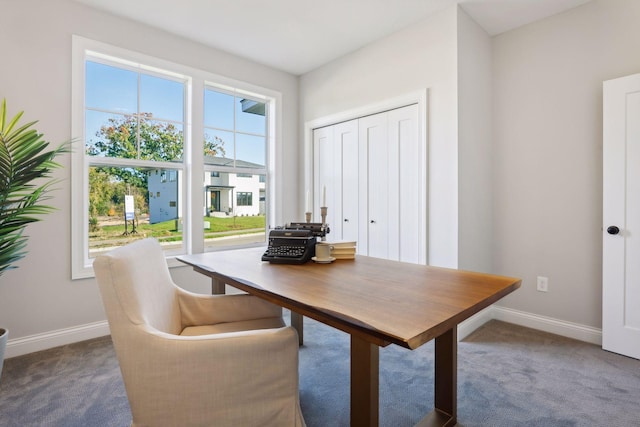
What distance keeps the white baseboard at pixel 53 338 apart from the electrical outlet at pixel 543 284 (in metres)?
3.81

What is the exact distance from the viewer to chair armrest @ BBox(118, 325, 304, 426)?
3.59ft

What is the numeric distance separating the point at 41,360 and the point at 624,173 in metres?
4.40

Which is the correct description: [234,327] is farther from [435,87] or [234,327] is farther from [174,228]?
[435,87]

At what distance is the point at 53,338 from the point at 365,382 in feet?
8.92

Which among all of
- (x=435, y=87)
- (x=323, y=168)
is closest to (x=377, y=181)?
(x=323, y=168)

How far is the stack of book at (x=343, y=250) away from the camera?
2.00m

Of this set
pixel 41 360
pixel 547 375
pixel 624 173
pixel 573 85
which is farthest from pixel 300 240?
pixel 573 85

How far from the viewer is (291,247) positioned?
195 centimetres

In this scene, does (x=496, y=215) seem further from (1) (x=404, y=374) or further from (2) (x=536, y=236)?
(1) (x=404, y=374)

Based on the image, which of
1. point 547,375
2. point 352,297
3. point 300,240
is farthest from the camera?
point 547,375

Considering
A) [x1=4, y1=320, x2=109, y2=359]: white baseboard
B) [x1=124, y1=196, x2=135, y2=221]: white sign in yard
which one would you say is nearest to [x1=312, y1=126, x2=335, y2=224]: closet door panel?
[x1=124, y1=196, x2=135, y2=221]: white sign in yard

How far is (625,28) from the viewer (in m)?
2.44

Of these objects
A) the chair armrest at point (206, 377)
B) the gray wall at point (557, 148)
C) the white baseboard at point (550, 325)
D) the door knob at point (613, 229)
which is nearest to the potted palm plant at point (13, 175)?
the chair armrest at point (206, 377)

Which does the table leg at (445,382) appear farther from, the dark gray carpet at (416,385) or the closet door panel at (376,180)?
the closet door panel at (376,180)
